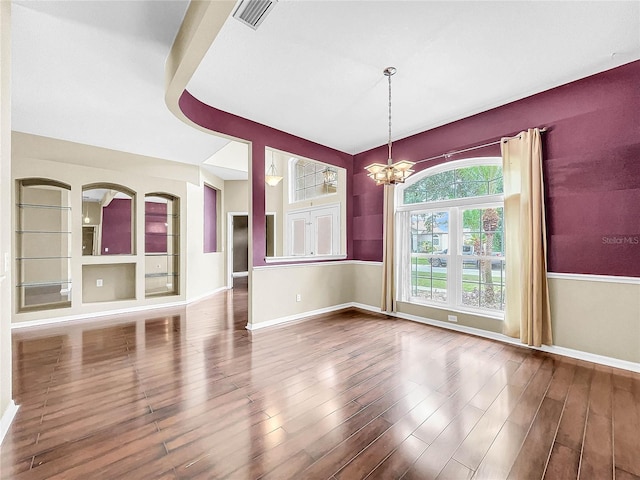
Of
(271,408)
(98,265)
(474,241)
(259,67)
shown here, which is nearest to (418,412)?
(271,408)

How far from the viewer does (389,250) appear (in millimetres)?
4770

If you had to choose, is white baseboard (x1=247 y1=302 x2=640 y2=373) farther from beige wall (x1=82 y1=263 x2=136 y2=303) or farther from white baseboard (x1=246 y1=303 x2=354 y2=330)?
beige wall (x1=82 y1=263 x2=136 y2=303)

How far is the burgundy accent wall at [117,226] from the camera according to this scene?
5.27 m

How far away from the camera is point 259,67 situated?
285 centimetres

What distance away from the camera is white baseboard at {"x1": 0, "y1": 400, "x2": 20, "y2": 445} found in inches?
71.3

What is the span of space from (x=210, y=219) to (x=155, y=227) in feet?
5.64

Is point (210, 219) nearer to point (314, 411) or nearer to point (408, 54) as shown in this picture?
point (408, 54)

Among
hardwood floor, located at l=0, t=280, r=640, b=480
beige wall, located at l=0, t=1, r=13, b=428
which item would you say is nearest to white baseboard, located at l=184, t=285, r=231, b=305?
hardwood floor, located at l=0, t=280, r=640, b=480

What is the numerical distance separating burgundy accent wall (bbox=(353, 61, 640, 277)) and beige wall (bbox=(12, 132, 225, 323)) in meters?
5.65

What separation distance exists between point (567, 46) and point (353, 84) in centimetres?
198

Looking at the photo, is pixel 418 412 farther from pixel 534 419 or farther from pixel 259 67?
pixel 259 67

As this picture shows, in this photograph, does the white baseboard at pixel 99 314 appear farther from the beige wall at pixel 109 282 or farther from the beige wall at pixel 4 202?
the beige wall at pixel 4 202

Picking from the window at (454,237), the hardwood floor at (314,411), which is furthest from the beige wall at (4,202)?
the window at (454,237)
